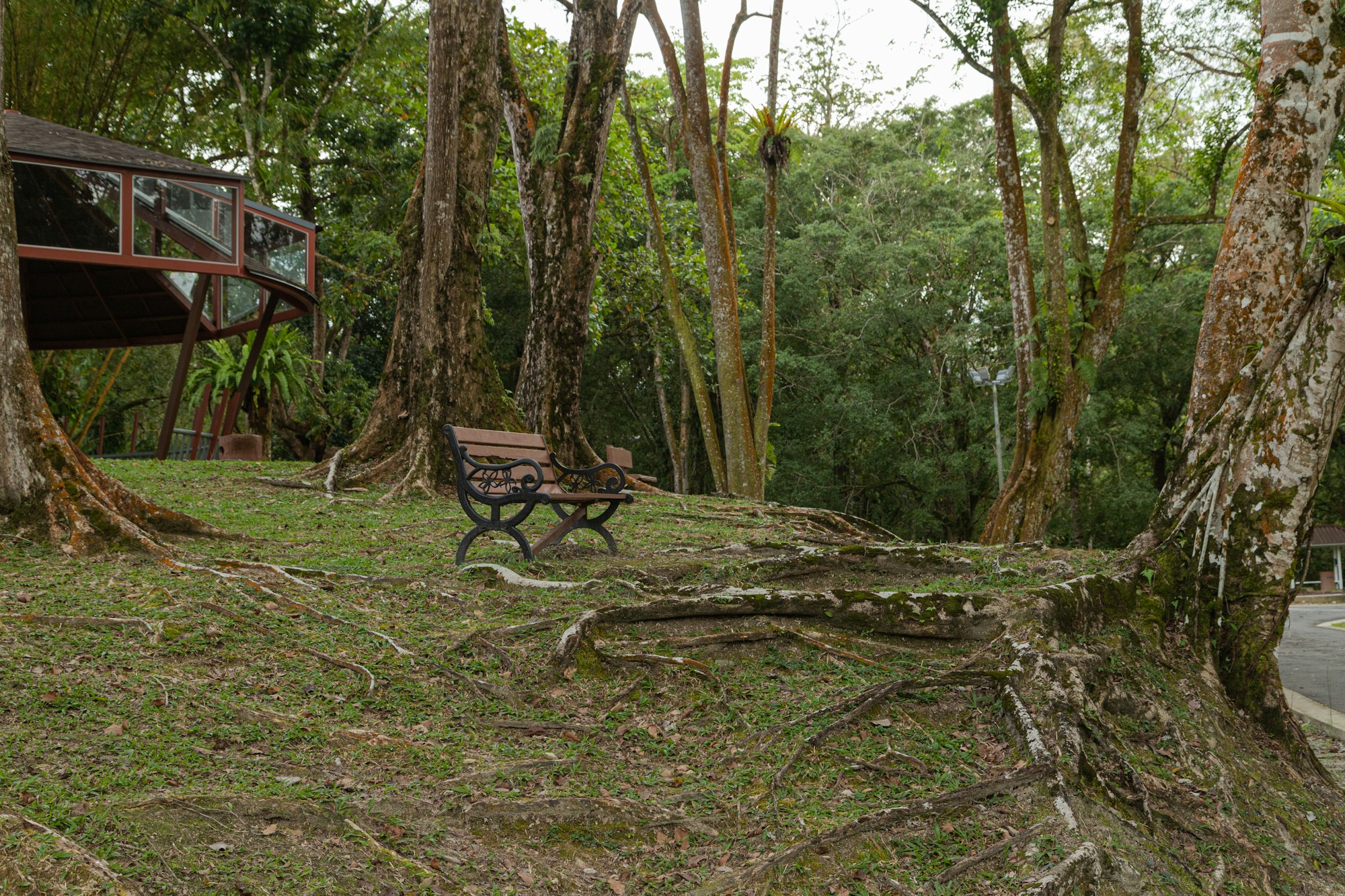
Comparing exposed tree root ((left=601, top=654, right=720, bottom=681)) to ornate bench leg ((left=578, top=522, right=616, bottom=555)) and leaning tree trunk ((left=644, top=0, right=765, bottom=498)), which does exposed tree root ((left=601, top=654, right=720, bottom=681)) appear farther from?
leaning tree trunk ((left=644, top=0, right=765, bottom=498))

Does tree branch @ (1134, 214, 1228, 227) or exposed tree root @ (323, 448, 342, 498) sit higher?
tree branch @ (1134, 214, 1228, 227)

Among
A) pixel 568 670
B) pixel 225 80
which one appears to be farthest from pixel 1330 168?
pixel 225 80

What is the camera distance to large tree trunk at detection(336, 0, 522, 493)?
35.7ft

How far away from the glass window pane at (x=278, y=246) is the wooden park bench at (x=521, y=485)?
872cm

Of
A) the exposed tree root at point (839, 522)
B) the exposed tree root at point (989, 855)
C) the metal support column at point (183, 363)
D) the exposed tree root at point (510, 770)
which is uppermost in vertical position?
the metal support column at point (183, 363)

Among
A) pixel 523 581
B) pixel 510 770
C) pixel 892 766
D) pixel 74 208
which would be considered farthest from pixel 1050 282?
pixel 74 208

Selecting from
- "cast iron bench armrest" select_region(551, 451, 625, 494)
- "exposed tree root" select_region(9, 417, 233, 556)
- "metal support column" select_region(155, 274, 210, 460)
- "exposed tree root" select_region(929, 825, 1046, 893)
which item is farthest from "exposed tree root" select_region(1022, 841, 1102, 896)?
"metal support column" select_region(155, 274, 210, 460)

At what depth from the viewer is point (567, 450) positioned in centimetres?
1245

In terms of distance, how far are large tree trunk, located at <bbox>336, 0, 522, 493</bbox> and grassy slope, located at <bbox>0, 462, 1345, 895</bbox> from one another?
4.62 metres

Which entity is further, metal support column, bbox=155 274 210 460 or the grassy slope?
metal support column, bbox=155 274 210 460

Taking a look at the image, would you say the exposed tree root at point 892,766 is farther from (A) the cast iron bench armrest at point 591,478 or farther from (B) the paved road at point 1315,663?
(B) the paved road at point 1315,663

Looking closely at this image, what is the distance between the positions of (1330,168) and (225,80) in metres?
22.3

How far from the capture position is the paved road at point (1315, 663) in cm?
858

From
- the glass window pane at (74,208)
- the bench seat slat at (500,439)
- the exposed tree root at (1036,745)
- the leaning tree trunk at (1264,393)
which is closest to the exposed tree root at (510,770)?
the exposed tree root at (1036,745)
